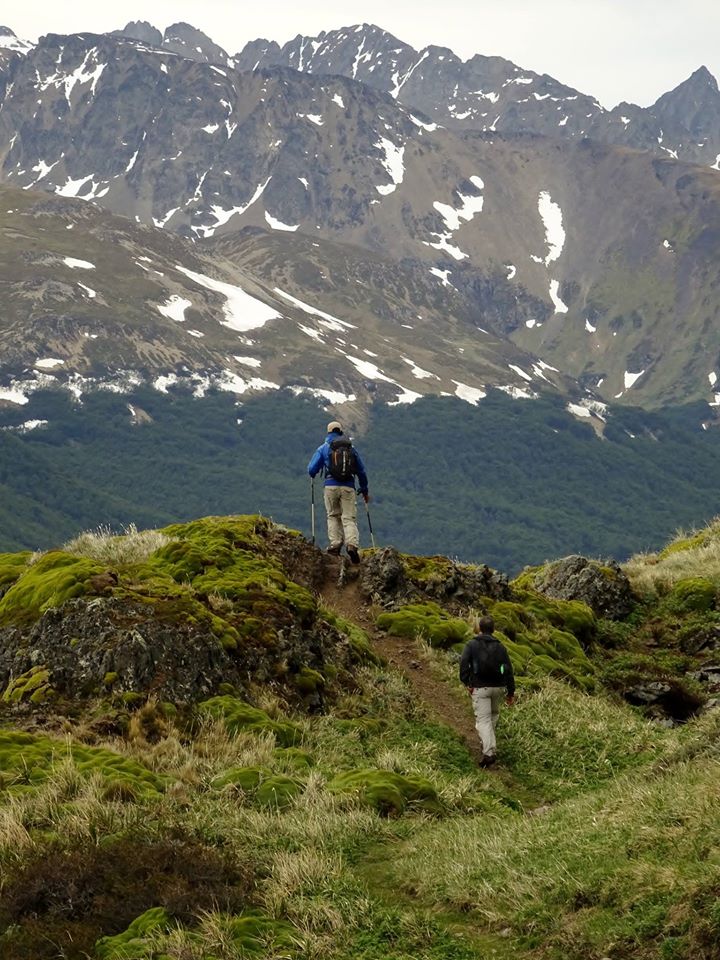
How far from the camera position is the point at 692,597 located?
94.0 ft

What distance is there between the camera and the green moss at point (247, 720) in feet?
53.4

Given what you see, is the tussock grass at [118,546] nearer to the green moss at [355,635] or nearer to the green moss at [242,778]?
the green moss at [355,635]

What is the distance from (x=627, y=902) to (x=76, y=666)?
382 inches

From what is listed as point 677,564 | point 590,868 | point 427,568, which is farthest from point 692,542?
point 590,868

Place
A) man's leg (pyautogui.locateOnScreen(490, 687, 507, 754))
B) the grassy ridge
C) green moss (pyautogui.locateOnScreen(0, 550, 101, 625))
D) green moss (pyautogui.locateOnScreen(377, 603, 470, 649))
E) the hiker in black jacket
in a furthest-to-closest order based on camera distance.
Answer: green moss (pyautogui.locateOnScreen(377, 603, 470, 649))
green moss (pyautogui.locateOnScreen(0, 550, 101, 625))
man's leg (pyautogui.locateOnScreen(490, 687, 507, 754))
the hiker in black jacket
the grassy ridge

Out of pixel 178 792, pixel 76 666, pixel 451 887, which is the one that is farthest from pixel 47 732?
pixel 451 887

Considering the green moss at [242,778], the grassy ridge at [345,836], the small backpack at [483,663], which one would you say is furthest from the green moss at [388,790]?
the small backpack at [483,663]

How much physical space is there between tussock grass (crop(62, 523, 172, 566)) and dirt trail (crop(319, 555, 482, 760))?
3.67 m

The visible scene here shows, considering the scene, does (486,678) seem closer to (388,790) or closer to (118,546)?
(388,790)

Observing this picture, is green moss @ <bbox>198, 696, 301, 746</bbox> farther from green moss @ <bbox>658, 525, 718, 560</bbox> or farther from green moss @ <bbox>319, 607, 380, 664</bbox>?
green moss @ <bbox>658, 525, 718, 560</bbox>

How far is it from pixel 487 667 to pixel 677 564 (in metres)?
15.5

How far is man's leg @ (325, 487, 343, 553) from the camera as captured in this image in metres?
26.2

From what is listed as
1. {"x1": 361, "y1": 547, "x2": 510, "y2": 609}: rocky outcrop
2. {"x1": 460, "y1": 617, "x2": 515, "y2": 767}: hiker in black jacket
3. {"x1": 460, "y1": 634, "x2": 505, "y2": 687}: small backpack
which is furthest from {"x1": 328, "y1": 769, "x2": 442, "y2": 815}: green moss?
{"x1": 361, "y1": 547, "x2": 510, "y2": 609}: rocky outcrop

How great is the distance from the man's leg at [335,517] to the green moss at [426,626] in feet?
9.88
